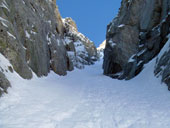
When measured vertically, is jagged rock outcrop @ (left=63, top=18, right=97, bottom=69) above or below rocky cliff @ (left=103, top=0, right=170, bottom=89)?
above

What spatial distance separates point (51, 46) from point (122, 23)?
1760 centimetres

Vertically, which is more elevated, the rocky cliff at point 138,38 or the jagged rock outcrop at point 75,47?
the jagged rock outcrop at point 75,47

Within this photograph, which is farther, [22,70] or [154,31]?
[154,31]

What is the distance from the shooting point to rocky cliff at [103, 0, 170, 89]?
18.7m

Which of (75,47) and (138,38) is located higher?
(75,47)

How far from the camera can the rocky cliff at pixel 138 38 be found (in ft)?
61.4

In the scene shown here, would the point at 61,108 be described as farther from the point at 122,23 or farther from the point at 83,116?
the point at 122,23

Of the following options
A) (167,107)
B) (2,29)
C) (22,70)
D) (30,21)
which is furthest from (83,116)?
(30,21)

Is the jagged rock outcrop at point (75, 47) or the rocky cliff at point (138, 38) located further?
the jagged rock outcrop at point (75, 47)

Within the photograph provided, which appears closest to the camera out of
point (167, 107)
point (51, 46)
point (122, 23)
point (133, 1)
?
point (167, 107)

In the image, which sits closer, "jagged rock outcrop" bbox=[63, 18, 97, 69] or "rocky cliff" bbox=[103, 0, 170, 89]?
"rocky cliff" bbox=[103, 0, 170, 89]

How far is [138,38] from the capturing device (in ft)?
90.5

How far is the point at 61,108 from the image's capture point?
7.12 metres

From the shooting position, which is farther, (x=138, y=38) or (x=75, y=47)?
(x=75, y=47)
